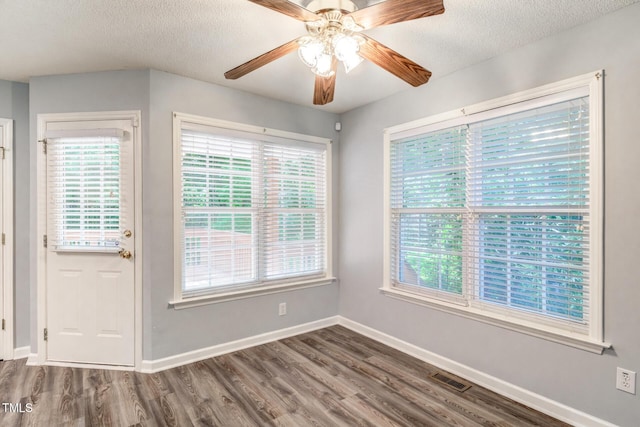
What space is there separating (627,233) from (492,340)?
1.14 meters

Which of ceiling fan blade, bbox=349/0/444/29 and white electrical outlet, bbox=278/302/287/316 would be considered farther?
white electrical outlet, bbox=278/302/287/316

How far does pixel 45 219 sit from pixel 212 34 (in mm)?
2124

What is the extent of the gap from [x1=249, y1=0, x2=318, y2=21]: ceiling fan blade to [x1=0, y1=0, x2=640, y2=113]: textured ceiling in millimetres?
398

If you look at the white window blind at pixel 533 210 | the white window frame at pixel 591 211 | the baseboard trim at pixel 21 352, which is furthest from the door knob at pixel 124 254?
the white window blind at pixel 533 210

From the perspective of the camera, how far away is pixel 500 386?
2.40m

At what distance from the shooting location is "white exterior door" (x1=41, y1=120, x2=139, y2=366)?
274 centimetres

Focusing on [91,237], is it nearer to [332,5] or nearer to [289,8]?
[289,8]

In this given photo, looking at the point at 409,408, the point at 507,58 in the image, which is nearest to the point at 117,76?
the point at 507,58

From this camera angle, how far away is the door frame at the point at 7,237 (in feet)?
9.43

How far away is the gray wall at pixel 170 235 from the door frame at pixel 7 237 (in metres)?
1.30

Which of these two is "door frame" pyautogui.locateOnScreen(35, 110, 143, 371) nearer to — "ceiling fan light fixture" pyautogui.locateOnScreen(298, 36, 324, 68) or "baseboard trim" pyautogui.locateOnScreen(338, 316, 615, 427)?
"ceiling fan light fixture" pyautogui.locateOnScreen(298, 36, 324, 68)

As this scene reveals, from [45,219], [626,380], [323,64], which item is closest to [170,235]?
[45,219]

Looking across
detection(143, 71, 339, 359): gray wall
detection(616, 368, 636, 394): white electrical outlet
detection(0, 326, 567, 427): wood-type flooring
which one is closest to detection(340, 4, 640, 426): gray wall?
detection(616, 368, 636, 394): white electrical outlet

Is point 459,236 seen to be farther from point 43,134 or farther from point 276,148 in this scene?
point 43,134
